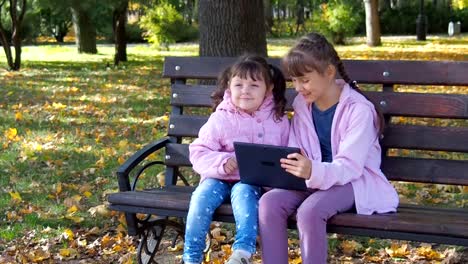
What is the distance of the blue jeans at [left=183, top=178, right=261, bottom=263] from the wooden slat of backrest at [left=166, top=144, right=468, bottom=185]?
30.8 inches

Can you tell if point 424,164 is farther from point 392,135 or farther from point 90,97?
point 90,97

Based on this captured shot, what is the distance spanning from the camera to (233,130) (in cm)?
393

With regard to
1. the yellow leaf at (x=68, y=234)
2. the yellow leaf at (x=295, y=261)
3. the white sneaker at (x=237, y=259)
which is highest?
the white sneaker at (x=237, y=259)

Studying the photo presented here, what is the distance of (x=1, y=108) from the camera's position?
427 inches

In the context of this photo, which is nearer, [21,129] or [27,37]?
[21,129]

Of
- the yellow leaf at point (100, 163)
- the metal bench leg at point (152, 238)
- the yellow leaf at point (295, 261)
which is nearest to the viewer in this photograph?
the metal bench leg at point (152, 238)

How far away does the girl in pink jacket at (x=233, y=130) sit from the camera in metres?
3.64

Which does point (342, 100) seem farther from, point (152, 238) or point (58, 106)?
point (58, 106)

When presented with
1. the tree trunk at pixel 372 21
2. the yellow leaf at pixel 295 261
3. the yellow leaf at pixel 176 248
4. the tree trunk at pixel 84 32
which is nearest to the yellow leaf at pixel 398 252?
the yellow leaf at pixel 295 261

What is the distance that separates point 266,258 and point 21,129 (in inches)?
233

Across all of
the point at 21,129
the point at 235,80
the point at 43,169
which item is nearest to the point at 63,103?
the point at 21,129

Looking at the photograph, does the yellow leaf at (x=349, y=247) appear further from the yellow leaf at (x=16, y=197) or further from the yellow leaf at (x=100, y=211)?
the yellow leaf at (x=16, y=197)

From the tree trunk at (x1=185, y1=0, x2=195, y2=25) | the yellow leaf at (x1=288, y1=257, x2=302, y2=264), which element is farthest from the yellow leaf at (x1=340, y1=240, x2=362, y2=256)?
the tree trunk at (x1=185, y1=0, x2=195, y2=25)

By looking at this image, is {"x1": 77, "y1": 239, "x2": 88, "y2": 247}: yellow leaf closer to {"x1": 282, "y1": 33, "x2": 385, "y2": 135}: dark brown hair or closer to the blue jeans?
the blue jeans
